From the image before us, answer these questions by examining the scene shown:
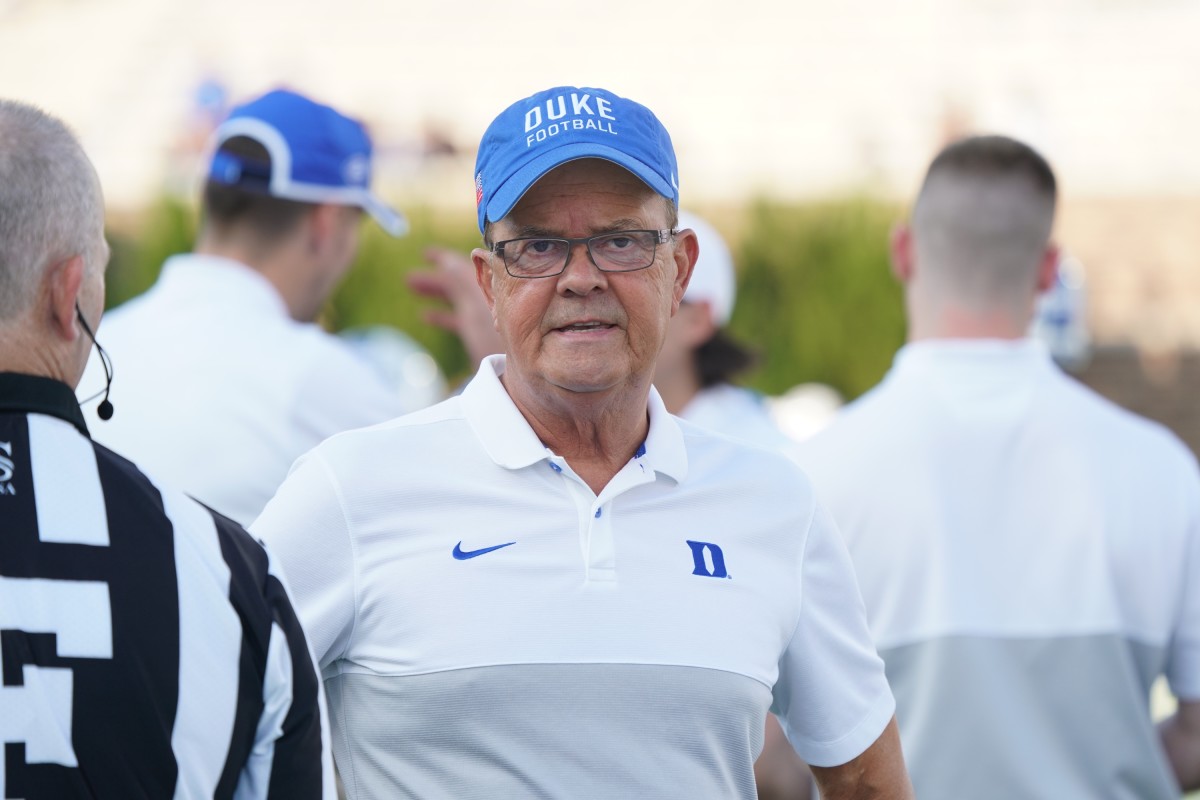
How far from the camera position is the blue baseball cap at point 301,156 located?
385 centimetres

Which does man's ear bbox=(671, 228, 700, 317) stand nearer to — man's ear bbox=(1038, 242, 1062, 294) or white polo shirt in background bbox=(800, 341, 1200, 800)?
white polo shirt in background bbox=(800, 341, 1200, 800)

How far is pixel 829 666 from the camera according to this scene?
246cm

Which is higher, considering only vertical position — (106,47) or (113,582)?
(106,47)

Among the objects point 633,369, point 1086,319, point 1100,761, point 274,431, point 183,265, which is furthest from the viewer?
point 1086,319

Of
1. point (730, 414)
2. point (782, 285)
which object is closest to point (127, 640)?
point (730, 414)

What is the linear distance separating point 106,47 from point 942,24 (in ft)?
56.2

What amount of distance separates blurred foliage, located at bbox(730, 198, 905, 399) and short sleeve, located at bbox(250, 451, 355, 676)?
12015 millimetres

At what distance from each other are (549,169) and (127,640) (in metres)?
0.91

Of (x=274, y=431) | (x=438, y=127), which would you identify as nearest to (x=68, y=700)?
(x=274, y=431)

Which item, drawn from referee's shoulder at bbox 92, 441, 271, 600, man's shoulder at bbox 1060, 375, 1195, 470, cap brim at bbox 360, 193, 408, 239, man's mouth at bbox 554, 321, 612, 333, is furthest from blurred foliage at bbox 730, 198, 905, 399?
referee's shoulder at bbox 92, 441, 271, 600

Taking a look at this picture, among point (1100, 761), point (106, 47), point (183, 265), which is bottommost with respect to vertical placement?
point (1100, 761)

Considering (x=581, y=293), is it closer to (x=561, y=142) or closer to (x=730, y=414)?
(x=561, y=142)

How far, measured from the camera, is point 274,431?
3.39 metres

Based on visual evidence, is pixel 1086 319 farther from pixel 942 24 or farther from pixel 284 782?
pixel 284 782
